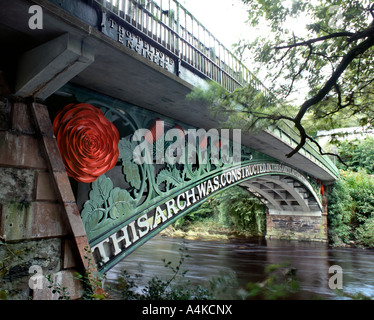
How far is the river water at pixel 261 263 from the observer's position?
414 inches

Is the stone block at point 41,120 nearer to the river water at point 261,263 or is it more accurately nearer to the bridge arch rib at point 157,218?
the bridge arch rib at point 157,218

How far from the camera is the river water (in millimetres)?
10516

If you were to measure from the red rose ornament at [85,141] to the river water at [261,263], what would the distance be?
5163mm

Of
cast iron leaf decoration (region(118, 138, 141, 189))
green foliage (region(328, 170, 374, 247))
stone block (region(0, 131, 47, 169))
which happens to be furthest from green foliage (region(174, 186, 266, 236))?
stone block (region(0, 131, 47, 169))

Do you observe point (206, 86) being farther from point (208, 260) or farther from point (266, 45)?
point (208, 260)

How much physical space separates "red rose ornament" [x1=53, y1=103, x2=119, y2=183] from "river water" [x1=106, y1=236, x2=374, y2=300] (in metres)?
5.16

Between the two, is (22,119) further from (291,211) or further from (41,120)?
(291,211)

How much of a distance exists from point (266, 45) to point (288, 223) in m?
20.8

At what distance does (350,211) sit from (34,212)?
22800mm

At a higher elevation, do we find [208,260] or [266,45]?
[266,45]

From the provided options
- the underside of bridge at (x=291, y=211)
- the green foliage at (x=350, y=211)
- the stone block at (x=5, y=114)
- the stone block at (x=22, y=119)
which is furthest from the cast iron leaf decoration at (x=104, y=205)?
the green foliage at (x=350, y=211)

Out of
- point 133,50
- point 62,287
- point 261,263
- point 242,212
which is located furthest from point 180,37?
point 242,212

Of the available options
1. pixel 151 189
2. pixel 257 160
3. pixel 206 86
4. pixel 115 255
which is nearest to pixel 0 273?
pixel 115 255

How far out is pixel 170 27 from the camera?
4816 millimetres
